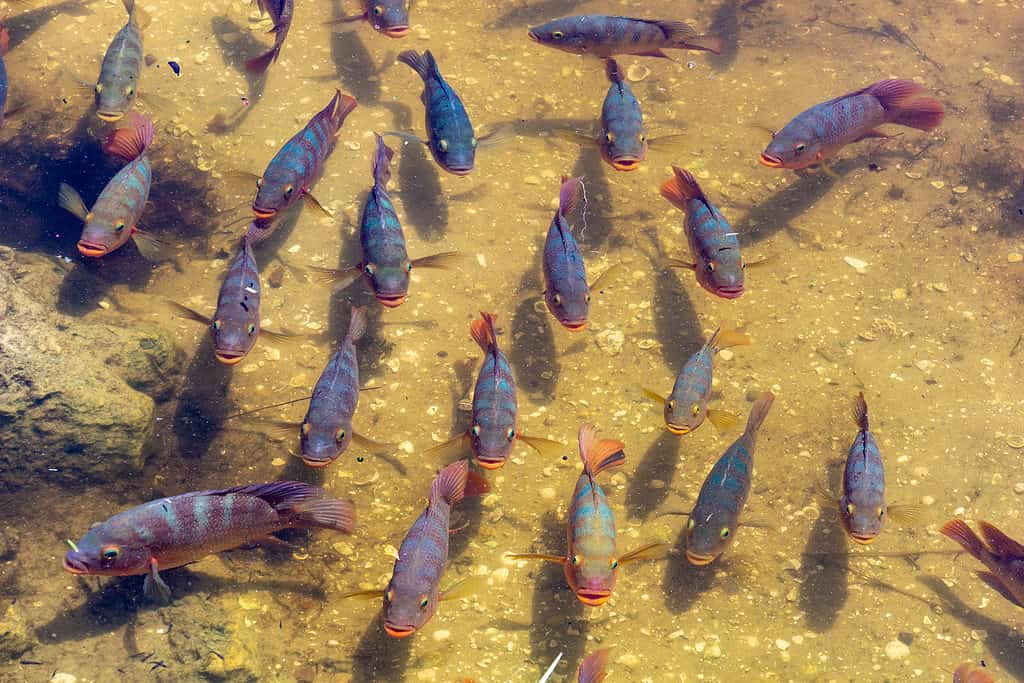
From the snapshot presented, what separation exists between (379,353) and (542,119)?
11.3ft

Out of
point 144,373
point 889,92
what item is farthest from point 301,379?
point 889,92

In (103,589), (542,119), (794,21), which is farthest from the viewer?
(794,21)

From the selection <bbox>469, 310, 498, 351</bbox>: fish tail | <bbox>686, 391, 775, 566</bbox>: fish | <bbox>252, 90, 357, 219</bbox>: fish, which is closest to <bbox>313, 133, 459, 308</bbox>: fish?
<bbox>469, 310, 498, 351</bbox>: fish tail

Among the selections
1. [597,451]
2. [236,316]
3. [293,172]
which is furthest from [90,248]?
[597,451]

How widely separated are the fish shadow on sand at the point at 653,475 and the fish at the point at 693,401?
0.49 m

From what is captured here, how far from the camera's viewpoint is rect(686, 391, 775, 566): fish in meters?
4.76

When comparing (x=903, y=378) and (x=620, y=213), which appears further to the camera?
(x=620, y=213)

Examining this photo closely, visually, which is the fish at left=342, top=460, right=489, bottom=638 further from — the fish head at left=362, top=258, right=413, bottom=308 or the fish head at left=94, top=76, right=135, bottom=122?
the fish head at left=94, top=76, right=135, bottom=122

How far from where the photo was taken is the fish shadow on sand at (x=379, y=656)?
4.67 meters

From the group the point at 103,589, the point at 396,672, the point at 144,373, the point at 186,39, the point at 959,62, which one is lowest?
the point at 396,672

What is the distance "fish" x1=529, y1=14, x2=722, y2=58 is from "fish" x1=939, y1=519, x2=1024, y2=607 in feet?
16.7

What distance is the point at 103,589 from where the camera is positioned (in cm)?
462

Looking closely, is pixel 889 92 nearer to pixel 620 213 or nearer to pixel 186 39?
pixel 620 213

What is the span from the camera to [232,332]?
5164 mm
